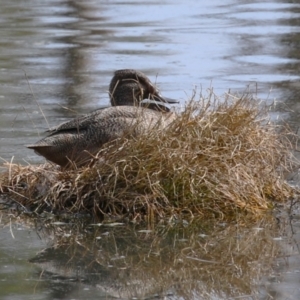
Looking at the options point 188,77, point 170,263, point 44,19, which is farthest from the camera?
point 44,19

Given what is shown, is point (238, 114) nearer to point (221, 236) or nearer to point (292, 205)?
point (292, 205)

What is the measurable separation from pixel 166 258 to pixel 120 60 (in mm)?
6856

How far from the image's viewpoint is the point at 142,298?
5332 mm

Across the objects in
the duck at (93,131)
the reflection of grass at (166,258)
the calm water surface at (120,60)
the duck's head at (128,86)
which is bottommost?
the calm water surface at (120,60)

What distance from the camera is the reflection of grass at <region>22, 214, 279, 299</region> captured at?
5539 millimetres

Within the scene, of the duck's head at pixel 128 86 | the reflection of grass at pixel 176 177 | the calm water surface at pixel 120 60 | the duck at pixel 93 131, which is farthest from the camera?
the duck's head at pixel 128 86

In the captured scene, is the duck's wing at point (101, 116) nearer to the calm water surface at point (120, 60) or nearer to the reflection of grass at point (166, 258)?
the calm water surface at point (120, 60)

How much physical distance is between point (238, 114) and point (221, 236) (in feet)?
4.01

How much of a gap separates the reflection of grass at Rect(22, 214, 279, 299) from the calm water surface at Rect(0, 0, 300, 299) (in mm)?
116

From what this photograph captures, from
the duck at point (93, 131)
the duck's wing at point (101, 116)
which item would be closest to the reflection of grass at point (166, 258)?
the duck at point (93, 131)

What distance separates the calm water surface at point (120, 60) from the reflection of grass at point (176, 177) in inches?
18.0

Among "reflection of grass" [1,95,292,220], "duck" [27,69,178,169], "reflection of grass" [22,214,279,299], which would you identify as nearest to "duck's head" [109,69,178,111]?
"duck" [27,69,178,169]

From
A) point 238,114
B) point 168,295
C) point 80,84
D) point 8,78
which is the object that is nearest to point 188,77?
point 80,84

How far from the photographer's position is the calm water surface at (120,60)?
20.4ft
